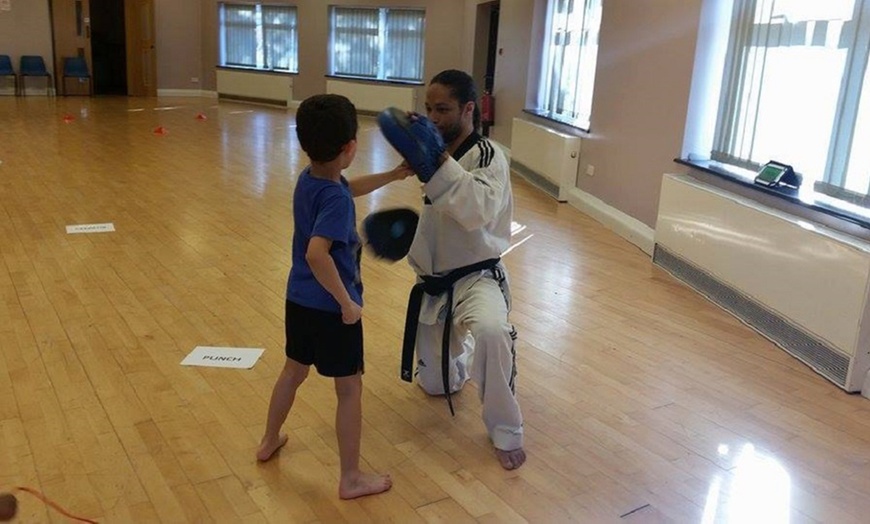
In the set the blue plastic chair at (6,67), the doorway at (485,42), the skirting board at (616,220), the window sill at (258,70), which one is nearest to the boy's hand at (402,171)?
the skirting board at (616,220)

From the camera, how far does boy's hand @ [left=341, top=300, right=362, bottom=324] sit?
2113mm

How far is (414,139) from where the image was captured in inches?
90.2

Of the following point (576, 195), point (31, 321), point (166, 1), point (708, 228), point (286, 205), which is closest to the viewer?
point (31, 321)

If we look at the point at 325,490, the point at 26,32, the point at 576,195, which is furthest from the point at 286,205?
the point at 26,32

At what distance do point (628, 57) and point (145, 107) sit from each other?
33.4 feet

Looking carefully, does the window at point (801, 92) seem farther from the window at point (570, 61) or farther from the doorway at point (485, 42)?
the doorway at point (485, 42)

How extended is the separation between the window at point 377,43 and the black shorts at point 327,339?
11.8 metres

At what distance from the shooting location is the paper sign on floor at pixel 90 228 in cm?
527

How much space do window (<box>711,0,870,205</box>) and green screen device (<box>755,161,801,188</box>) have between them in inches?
3.4

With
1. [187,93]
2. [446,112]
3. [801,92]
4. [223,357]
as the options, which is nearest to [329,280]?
[446,112]

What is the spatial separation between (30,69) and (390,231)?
1388 cm

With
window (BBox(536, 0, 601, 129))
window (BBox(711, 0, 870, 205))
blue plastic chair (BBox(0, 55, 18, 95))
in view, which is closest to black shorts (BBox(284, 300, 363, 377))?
window (BBox(711, 0, 870, 205))

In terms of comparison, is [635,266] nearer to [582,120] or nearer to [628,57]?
[628,57]

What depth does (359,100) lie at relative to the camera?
1402 cm
